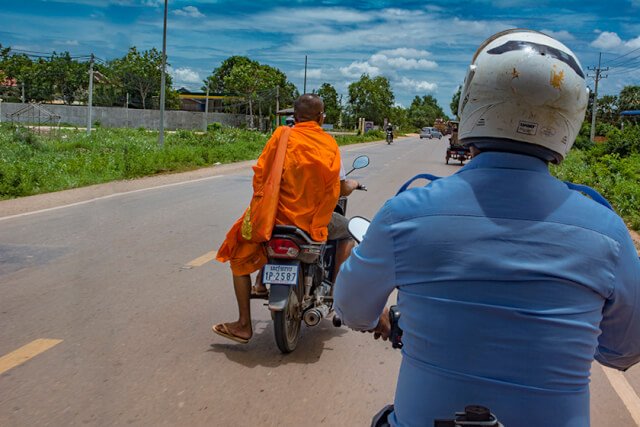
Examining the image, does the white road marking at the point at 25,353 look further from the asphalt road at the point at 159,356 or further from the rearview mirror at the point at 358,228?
the rearview mirror at the point at 358,228

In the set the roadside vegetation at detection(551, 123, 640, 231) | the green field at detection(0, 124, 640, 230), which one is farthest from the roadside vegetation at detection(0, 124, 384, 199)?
the roadside vegetation at detection(551, 123, 640, 231)

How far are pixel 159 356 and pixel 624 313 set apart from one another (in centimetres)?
349

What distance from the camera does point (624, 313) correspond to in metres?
1.65

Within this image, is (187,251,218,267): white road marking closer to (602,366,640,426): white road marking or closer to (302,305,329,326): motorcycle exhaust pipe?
(302,305,329,326): motorcycle exhaust pipe

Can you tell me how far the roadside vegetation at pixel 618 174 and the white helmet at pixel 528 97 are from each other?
1126 cm

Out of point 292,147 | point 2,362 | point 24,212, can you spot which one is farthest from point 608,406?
point 24,212

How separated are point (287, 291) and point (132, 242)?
14.9ft

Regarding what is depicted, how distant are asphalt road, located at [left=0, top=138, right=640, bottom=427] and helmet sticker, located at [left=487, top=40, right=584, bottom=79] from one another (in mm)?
2502

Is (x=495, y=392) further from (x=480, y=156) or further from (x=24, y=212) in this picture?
(x=24, y=212)

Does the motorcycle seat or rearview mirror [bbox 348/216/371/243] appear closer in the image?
rearview mirror [bbox 348/216/371/243]

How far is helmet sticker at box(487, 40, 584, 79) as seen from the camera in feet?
5.53

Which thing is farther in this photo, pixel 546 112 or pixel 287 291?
pixel 287 291

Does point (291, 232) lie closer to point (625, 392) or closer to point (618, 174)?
A: point (625, 392)

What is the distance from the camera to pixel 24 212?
34.8 ft
